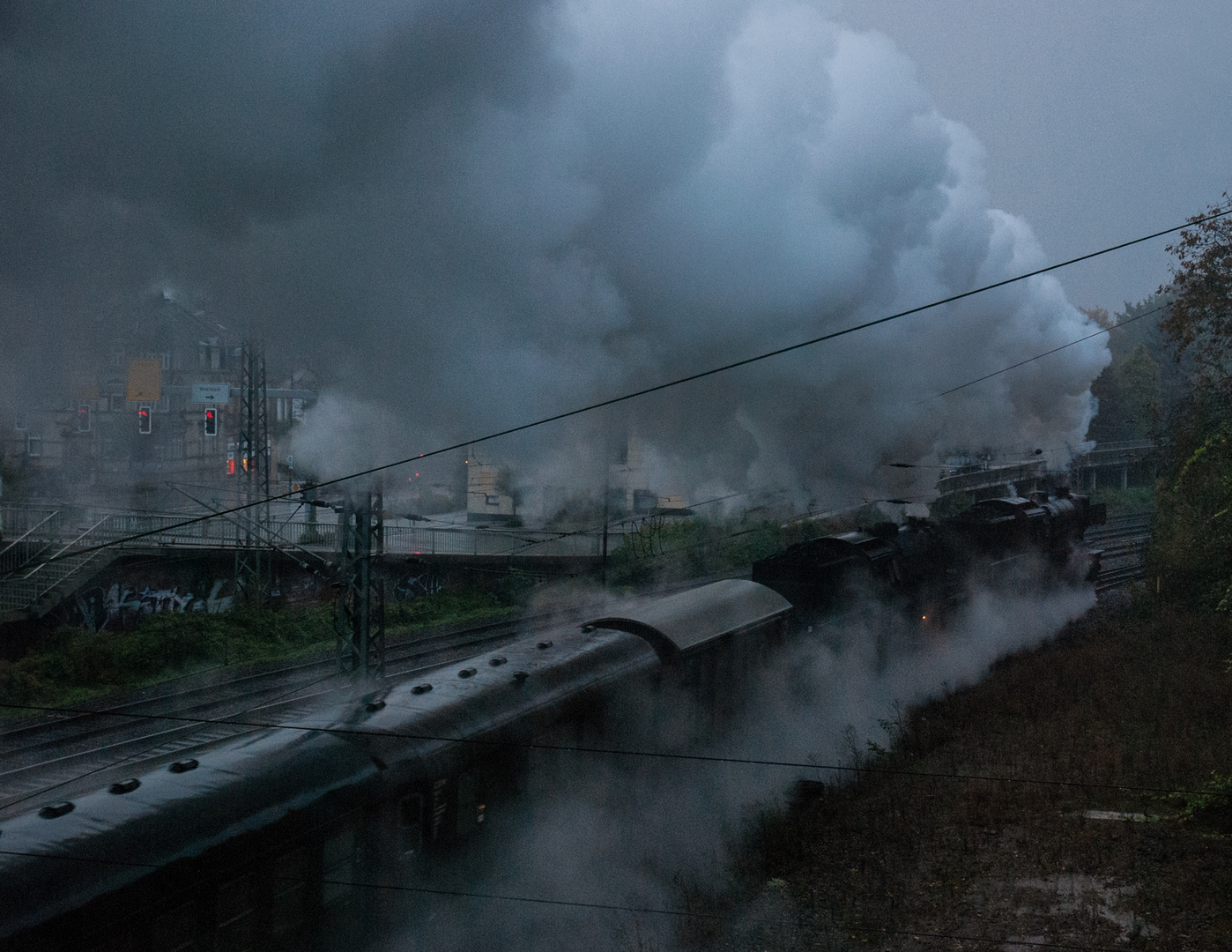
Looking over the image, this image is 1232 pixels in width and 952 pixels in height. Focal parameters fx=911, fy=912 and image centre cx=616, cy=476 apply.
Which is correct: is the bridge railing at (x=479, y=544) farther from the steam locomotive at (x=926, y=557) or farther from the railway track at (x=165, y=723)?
the steam locomotive at (x=926, y=557)

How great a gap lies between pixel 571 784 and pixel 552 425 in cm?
560

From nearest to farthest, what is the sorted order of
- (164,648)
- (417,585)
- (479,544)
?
A: (164,648) → (417,585) → (479,544)

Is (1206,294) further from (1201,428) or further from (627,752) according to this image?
(627,752)

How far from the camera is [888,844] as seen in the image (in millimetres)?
7863

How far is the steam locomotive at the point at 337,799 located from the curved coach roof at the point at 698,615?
3 cm

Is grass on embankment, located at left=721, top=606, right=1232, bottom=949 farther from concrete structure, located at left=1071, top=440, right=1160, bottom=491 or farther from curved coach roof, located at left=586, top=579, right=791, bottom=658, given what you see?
concrete structure, located at left=1071, top=440, right=1160, bottom=491

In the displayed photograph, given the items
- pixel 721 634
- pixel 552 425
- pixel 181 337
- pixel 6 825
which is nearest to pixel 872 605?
pixel 721 634

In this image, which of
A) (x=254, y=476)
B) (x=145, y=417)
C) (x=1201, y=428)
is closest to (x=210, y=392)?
(x=145, y=417)

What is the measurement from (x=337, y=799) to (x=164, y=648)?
43.4 feet

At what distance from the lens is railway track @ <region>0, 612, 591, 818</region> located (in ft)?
32.6

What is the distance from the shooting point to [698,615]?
8.80 meters

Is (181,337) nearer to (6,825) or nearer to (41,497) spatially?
(41,497)

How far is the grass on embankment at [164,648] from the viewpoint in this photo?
47.4 feet

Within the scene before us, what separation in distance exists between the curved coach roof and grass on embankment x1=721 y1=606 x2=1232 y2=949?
1.76 metres
